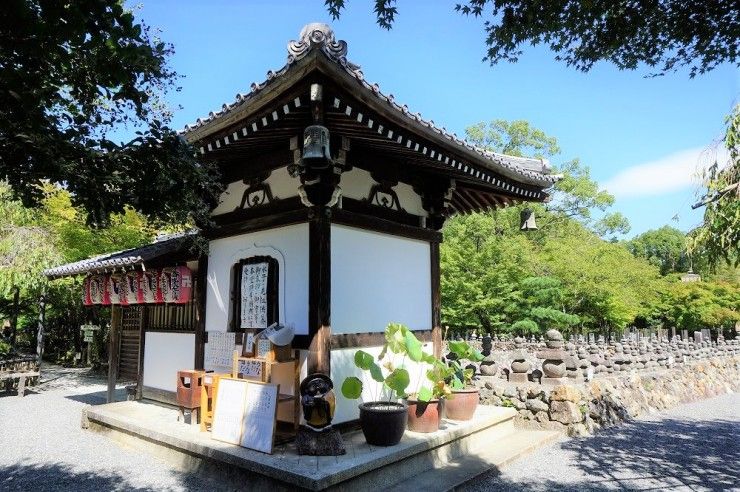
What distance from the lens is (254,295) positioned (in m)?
6.96

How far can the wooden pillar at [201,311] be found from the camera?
25.2 ft

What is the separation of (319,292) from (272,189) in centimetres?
188

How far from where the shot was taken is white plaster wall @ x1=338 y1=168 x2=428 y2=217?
22.4 ft

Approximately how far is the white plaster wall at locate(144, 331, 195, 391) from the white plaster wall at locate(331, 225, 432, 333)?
10.6ft

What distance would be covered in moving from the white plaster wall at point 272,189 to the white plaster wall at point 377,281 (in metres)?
0.89

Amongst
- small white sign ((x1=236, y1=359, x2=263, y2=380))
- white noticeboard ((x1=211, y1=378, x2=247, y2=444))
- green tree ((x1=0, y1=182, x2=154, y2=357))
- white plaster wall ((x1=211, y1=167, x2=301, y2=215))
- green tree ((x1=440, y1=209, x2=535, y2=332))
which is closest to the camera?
white noticeboard ((x1=211, y1=378, x2=247, y2=444))

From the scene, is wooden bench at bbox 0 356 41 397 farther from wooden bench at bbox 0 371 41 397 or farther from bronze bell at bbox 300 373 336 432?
bronze bell at bbox 300 373 336 432

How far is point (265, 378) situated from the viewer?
5.94 metres

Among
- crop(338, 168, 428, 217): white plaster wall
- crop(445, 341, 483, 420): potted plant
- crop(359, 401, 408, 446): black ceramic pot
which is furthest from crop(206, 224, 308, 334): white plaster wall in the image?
crop(445, 341, 483, 420): potted plant

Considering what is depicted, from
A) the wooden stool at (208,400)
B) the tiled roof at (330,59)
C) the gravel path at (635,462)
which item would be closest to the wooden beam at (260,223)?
the tiled roof at (330,59)

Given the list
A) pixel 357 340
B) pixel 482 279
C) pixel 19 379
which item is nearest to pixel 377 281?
pixel 357 340

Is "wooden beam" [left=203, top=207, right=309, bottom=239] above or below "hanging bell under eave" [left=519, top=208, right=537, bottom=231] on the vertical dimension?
below

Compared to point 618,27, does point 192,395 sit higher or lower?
lower

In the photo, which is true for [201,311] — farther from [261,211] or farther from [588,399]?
[588,399]
